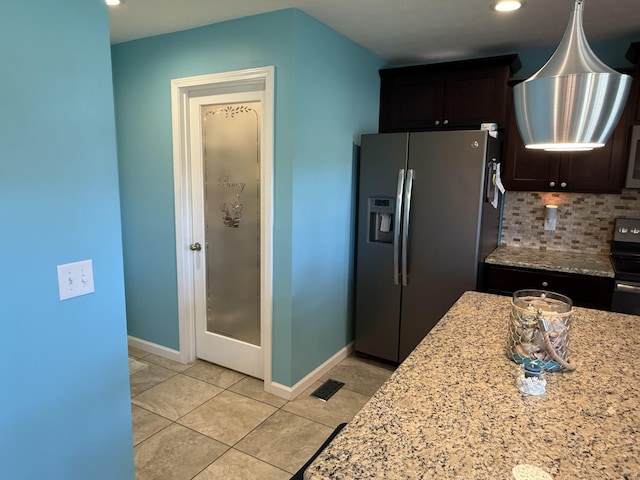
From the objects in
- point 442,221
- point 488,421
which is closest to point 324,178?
point 442,221

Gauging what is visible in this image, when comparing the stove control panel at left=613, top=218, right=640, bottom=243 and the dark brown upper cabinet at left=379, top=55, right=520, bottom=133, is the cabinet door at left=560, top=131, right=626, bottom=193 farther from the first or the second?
the dark brown upper cabinet at left=379, top=55, right=520, bottom=133

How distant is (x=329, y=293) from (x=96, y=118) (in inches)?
80.0

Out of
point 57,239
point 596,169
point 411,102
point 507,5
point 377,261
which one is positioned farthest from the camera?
point 411,102

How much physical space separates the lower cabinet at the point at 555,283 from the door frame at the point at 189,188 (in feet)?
5.26

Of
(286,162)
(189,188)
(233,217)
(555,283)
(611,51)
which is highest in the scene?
(611,51)

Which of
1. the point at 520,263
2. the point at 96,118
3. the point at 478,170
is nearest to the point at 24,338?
the point at 96,118

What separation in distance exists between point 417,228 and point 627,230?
62.2 inches

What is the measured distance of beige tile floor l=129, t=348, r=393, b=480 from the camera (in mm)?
2207

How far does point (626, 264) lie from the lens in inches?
115

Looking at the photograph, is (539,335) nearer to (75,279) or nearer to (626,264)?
(75,279)

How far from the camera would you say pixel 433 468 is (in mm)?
867

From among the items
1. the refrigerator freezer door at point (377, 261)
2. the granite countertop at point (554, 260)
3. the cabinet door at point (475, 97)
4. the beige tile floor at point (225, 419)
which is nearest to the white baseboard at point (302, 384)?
the beige tile floor at point (225, 419)

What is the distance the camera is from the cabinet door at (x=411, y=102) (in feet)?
10.9

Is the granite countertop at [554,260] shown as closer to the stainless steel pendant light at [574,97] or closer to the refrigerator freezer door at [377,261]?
the refrigerator freezer door at [377,261]
